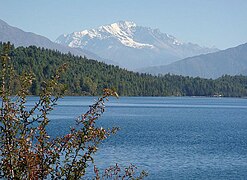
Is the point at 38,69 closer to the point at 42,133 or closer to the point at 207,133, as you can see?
the point at 207,133

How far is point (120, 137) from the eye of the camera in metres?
57.9

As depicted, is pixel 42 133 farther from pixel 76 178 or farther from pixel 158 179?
pixel 158 179

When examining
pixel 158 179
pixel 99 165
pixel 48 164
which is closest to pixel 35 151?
pixel 48 164

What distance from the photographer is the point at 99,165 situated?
1394 inches

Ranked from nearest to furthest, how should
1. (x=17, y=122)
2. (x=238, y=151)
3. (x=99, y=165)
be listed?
(x=17, y=122) < (x=99, y=165) < (x=238, y=151)

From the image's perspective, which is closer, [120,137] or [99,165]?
[99,165]

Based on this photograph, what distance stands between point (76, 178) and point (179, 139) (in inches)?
1989

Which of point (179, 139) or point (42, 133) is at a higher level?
point (42, 133)

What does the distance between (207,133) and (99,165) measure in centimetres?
3671

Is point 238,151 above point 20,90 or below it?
below

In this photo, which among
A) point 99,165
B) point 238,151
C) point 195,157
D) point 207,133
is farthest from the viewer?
point 207,133

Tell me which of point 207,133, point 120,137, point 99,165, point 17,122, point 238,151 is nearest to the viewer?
point 17,122

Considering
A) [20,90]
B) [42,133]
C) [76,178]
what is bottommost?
[76,178]

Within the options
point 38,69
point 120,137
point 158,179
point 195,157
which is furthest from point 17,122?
point 38,69
